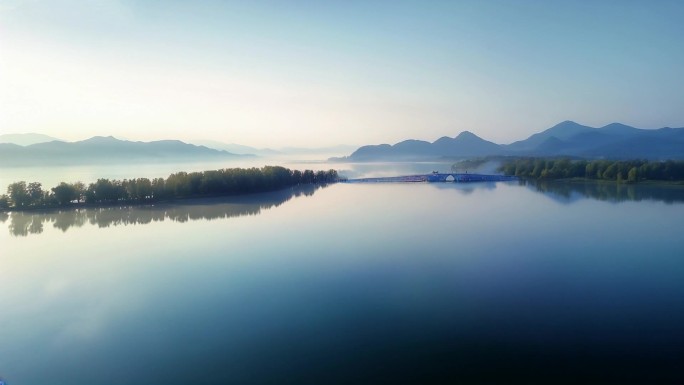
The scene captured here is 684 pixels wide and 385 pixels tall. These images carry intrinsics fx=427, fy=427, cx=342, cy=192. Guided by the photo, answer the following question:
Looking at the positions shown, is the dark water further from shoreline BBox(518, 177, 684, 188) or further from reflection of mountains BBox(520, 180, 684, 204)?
shoreline BBox(518, 177, 684, 188)

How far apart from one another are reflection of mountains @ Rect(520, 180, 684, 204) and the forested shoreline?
13487 millimetres

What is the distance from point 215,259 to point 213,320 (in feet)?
10.3

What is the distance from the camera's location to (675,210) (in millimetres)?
13914

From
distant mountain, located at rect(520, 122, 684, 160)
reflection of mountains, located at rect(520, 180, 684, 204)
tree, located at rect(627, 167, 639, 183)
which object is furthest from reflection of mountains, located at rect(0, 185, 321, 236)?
distant mountain, located at rect(520, 122, 684, 160)

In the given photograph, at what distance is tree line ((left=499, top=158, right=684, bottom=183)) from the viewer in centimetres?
2253

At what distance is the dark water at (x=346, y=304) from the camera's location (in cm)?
409

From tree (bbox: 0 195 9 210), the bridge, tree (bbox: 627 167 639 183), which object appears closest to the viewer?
tree (bbox: 0 195 9 210)

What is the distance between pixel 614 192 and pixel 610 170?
5.78 metres

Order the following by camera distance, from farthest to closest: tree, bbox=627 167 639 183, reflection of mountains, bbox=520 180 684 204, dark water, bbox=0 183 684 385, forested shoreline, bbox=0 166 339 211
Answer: tree, bbox=627 167 639 183 → reflection of mountains, bbox=520 180 684 204 → forested shoreline, bbox=0 166 339 211 → dark water, bbox=0 183 684 385

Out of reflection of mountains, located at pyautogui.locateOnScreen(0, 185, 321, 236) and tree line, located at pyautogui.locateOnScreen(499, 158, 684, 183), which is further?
tree line, located at pyautogui.locateOnScreen(499, 158, 684, 183)

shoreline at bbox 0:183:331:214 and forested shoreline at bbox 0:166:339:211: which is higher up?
forested shoreline at bbox 0:166:339:211

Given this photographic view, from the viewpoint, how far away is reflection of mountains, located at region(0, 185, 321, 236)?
12.5 m

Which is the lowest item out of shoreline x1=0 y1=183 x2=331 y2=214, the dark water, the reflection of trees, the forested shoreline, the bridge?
the dark water

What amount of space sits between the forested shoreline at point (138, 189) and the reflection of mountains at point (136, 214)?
0.86m
